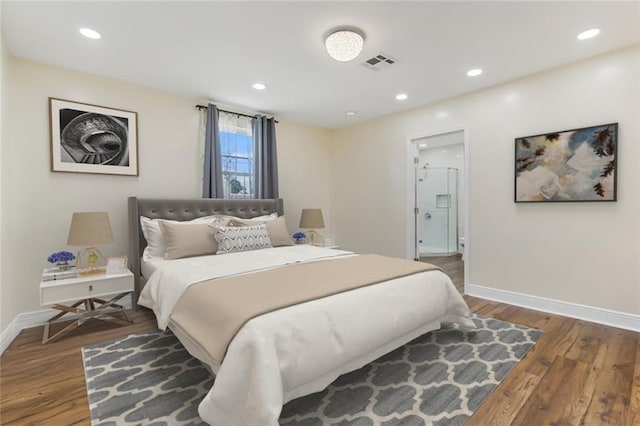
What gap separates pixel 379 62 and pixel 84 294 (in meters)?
3.46

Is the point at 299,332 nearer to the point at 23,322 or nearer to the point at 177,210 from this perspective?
the point at 177,210

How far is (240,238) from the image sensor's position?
3.26m

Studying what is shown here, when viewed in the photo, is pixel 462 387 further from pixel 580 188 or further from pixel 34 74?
pixel 34 74

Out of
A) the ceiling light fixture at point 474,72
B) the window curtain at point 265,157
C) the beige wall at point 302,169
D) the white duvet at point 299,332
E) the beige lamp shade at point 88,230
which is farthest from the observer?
the beige wall at point 302,169

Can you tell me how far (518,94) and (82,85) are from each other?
468cm

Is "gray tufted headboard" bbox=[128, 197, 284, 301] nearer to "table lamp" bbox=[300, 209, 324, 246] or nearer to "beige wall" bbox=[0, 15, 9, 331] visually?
"table lamp" bbox=[300, 209, 324, 246]

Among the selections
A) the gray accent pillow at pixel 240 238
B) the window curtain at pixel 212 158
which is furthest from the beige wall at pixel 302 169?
the gray accent pillow at pixel 240 238

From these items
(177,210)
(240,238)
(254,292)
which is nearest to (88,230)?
(177,210)

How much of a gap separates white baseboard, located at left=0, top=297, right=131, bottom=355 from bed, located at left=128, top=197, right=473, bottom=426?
0.82 metres

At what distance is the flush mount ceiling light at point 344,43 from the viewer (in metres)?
2.34

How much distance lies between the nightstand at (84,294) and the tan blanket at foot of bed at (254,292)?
1.15 metres

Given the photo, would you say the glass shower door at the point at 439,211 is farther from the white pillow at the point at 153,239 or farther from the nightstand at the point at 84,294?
the nightstand at the point at 84,294

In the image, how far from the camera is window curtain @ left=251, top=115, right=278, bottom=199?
440cm

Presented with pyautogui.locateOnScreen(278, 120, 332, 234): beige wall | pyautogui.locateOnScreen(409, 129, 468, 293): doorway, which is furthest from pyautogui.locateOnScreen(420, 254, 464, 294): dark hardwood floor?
pyautogui.locateOnScreen(278, 120, 332, 234): beige wall
